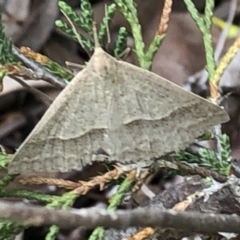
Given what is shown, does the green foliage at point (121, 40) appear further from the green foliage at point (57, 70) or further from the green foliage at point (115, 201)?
the green foliage at point (115, 201)

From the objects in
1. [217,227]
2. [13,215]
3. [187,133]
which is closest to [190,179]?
[187,133]

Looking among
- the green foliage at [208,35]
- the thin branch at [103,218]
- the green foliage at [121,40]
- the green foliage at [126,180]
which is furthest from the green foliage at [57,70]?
the thin branch at [103,218]

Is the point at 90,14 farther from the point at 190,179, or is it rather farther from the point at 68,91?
the point at 190,179

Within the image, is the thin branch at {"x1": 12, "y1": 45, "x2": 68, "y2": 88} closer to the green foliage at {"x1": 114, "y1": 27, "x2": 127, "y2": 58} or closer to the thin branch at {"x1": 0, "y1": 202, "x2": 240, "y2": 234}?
the green foliage at {"x1": 114, "y1": 27, "x2": 127, "y2": 58}

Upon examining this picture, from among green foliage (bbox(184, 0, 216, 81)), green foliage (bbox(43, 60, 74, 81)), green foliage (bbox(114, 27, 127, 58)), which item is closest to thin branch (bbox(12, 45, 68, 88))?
green foliage (bbox(43, 60, 74, 81))

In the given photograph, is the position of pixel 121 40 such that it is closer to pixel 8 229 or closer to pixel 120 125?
pixel 120 125

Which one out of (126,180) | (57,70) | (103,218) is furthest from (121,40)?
(103,218)
